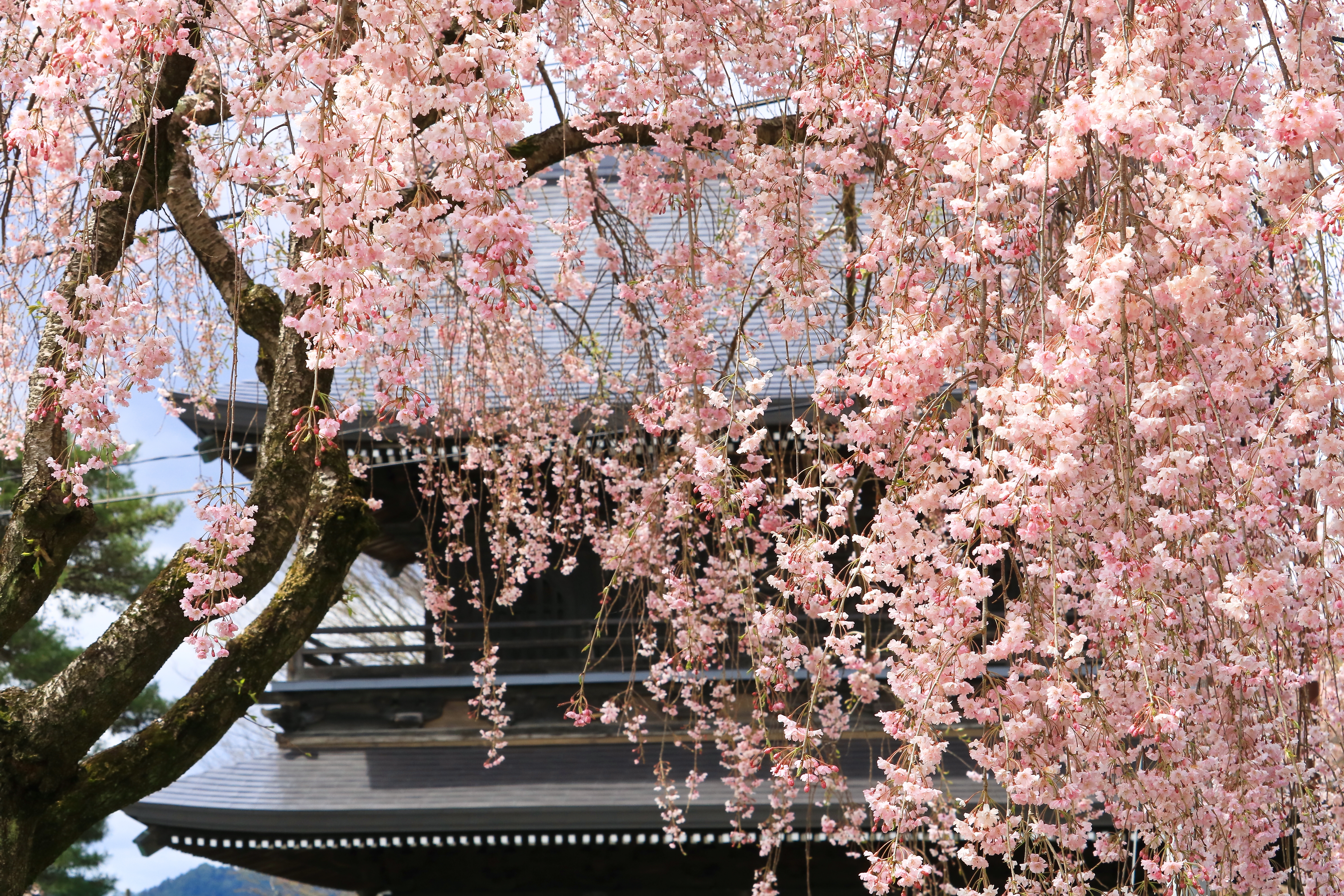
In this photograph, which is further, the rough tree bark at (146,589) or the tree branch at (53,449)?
the tree branch at (53,449)

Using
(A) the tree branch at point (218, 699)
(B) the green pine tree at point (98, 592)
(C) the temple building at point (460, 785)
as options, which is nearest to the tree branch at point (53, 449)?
(A) the tree branch at point (218, 699)

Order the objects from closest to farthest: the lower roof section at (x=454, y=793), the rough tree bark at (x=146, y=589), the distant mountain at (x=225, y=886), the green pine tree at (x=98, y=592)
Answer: the rough tree bark at (x=146, y=589) < the lower roof section at (x=454, y=793) < the green pine tree at (x=98, y=592) < the distant mountain at (x=225, y=886)

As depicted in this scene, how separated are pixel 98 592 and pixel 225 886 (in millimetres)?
20451

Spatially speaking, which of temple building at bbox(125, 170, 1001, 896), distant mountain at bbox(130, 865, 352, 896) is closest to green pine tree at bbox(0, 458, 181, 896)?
temple building at bbox(125, 170, 1001, 896)

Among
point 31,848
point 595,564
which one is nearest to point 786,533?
point 31,848

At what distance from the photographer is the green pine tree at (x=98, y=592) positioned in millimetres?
10031

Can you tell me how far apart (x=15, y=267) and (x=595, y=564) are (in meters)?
4.14

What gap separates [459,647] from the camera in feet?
25.6

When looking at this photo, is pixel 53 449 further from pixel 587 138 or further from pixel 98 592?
pixel 98 592

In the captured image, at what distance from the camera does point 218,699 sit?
3332 mm

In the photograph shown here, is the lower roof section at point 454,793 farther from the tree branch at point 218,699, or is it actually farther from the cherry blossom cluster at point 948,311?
the tree branch at point 218,699

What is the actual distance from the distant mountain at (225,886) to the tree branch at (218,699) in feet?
49.1

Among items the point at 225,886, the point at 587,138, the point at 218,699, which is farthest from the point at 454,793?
the point at 225,886

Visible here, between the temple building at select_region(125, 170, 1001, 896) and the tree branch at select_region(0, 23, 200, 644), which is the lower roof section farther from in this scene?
the tree branch at select_region(0, 23, 200, 644)
